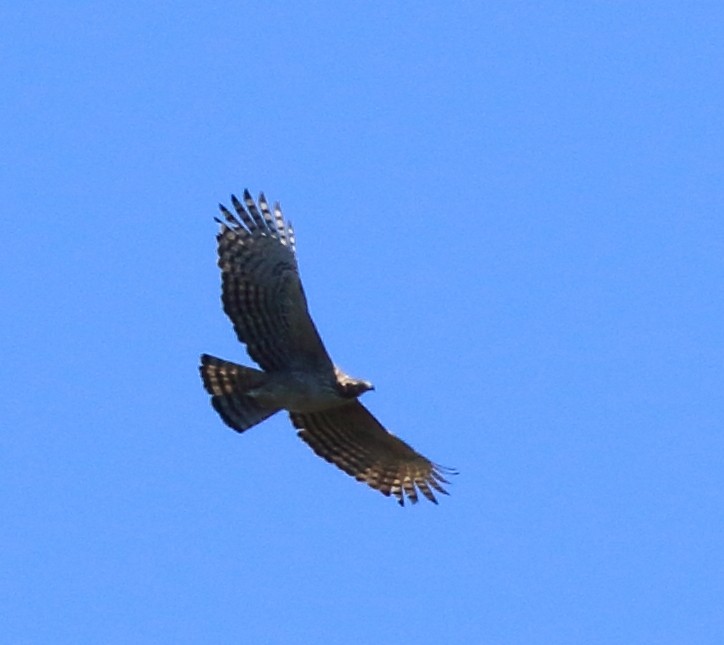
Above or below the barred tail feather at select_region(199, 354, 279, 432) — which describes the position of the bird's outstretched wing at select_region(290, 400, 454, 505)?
above

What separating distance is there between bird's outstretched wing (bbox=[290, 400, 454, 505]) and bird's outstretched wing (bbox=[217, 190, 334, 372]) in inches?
40.1

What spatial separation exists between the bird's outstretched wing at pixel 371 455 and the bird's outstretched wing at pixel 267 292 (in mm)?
1019

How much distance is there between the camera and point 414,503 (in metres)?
20.8

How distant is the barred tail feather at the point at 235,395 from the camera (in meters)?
19.8

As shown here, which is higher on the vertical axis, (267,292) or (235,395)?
(267,292)

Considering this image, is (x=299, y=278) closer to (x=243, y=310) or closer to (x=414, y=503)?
(x=243, y=310)

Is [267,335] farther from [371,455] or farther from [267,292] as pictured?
[371,455]

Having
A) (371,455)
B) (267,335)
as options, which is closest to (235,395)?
(267,335)

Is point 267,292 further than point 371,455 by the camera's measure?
No

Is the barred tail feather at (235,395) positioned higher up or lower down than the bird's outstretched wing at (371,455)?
lower down

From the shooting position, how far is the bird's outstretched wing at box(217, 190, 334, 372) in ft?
64.7

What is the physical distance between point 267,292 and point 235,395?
99cm

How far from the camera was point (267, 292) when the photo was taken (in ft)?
65.0

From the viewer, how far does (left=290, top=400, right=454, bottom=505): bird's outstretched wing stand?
813 inches
